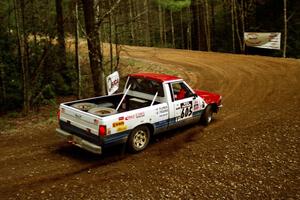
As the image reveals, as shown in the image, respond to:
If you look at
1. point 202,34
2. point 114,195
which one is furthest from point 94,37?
point 202,34

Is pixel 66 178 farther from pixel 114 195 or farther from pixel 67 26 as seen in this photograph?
pixel 67 26

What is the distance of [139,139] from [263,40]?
19.5 meters

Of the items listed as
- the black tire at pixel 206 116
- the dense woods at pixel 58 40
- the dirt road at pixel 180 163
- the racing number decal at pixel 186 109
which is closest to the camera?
the dirt road at pixel 180 163

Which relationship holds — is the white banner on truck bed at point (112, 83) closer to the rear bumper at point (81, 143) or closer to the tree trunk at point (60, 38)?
the rear bumper at point (81, 143)

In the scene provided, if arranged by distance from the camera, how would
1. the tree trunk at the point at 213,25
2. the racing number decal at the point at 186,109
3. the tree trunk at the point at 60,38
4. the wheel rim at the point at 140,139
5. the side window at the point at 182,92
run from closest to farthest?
the wheel rim at the point at 140,139 < the racing number decal at the point at 186,109 < the side window at the point at 182,92 < the tree trunk at the point at 60,38 < the tree trunk at the point at 213,25

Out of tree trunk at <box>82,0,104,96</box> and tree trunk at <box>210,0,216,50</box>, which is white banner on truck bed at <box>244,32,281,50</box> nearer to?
tree trunk at <box>210,0,216,50</box>

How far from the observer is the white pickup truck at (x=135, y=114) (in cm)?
714

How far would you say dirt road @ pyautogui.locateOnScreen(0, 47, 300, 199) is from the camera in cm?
606

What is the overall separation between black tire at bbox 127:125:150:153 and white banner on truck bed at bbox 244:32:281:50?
1851cm

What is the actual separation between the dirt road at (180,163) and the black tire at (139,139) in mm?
194

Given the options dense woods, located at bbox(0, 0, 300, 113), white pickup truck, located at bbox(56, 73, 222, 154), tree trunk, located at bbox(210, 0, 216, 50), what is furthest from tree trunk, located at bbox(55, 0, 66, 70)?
tree trunk, located at bbox(210, 0, 216, 50)

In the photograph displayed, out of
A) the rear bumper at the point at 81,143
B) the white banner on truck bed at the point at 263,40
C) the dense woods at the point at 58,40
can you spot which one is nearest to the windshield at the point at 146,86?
the dense woods at the point at 58,40

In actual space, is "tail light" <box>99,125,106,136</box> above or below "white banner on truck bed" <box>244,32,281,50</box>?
below

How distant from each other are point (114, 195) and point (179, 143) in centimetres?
298
